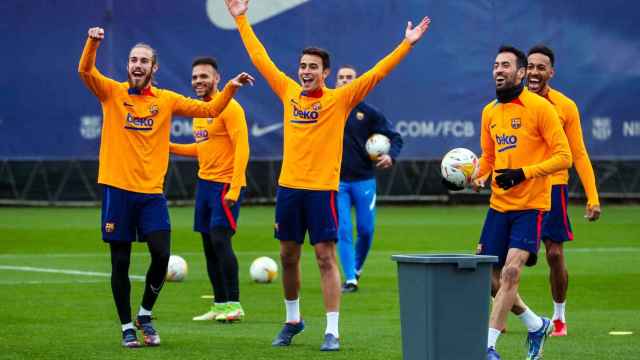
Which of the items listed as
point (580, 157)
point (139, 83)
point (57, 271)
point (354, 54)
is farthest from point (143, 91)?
point (354, 54)

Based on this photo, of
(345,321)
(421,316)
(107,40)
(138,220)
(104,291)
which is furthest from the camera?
(107,40)

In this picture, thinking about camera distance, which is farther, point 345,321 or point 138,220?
point 345,321

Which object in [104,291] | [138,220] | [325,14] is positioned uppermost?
[325,14]

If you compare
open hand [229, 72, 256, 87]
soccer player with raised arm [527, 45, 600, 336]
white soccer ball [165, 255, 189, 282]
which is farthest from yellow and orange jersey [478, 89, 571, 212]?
white soccer ball [165, 255, 189, 282]

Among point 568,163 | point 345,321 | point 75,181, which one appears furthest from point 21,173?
point 568,163

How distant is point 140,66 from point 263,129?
1656 cm

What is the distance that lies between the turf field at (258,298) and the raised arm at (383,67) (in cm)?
194

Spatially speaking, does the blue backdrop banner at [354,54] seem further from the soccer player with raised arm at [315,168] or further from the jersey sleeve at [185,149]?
the soccer player with raised arm at [315,168]

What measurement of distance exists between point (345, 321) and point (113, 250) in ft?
8.05

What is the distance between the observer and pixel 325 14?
89.3ft

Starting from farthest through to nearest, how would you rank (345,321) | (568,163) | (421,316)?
(345,321) < (568,163) < (421,316)

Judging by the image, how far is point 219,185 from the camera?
12.3 meters

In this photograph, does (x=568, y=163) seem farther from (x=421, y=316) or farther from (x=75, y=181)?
(x=75, y=181)

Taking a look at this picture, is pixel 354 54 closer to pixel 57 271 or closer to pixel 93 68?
pixel 57 271
